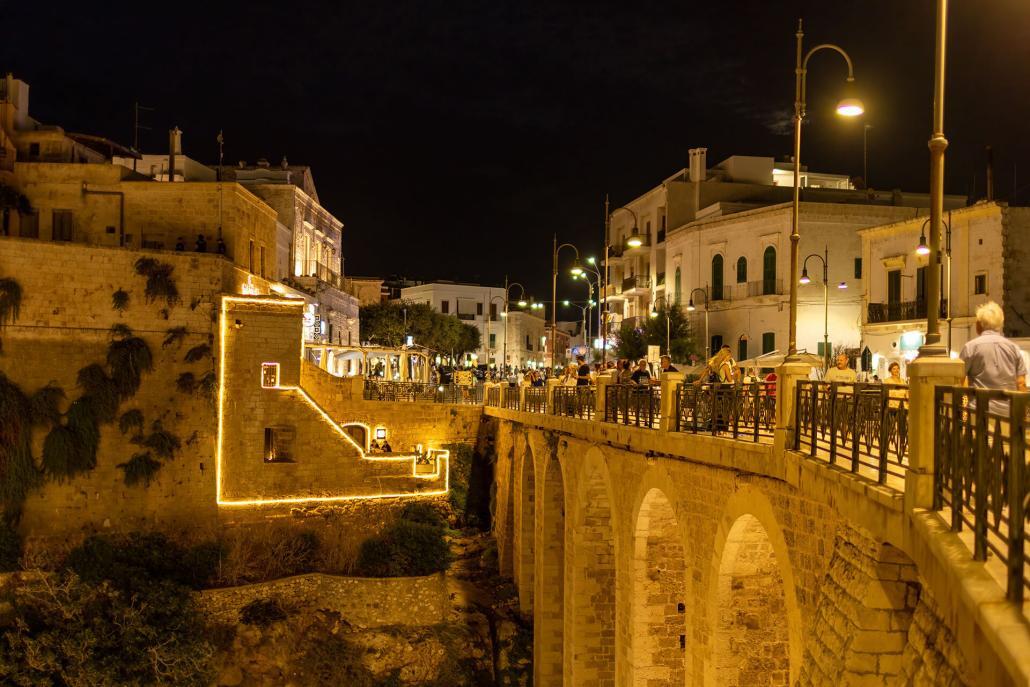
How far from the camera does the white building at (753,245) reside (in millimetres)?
32719

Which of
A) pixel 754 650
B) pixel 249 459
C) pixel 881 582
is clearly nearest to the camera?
pixel 881 582

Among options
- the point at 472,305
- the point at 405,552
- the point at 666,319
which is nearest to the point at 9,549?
the point at 405,552

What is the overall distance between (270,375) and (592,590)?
1332cm

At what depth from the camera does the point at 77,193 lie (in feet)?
89.4

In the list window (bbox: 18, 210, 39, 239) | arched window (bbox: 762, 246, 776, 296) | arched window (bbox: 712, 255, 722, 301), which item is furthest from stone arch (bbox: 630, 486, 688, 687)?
arched window (bbox: 712, 255, 722, 301)

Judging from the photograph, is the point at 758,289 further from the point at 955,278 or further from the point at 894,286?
the point at 955,278

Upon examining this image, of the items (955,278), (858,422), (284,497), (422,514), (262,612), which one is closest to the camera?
(858,422)

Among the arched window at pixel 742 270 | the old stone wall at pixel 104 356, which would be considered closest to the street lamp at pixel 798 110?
the old stone wall at pixel 104 356

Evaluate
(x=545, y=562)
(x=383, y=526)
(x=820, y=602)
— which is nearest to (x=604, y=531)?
(x=545, y=562)

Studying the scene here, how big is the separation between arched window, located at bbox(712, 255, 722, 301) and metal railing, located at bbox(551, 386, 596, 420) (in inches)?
674

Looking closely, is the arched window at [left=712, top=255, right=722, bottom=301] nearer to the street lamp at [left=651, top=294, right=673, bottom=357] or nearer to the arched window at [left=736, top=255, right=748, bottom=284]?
the arched window at [left=736, top=255, right=748, bottom=284]

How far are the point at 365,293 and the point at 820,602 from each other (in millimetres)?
60659

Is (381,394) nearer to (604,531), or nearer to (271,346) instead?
(271,346)

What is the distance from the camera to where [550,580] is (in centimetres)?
2016
